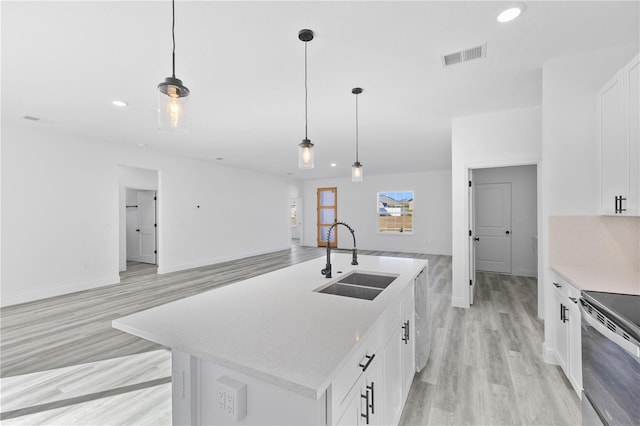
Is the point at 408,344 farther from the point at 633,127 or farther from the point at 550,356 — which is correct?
the point at 633,127

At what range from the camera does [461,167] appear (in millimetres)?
4051

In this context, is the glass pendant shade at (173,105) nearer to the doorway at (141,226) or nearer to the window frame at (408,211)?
the doorway at (141,226)

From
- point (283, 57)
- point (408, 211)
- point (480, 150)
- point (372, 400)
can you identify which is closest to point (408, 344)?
point (372, 400)

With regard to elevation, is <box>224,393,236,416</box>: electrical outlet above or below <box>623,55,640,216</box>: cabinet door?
below

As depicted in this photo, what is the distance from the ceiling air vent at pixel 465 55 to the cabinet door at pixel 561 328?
2.08 metres

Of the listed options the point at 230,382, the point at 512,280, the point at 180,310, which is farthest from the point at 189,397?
the point at 512,280

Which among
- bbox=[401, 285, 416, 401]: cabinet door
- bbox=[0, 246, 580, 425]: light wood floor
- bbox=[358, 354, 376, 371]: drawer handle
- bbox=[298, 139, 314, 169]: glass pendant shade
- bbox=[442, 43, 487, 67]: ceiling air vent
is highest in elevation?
bbox=[442, 43, 487, 67]: ceiling air vent

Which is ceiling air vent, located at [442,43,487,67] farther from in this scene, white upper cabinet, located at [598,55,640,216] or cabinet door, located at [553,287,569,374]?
cabinet door, located at [553,287,569,374]

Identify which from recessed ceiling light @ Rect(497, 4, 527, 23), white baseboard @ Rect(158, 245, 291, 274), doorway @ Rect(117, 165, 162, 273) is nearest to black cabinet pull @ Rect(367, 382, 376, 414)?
recessed ceiling light @ Rect(497, 4, 527, 23)

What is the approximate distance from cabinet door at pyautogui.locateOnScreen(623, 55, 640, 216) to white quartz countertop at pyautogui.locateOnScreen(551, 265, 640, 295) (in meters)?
0.49

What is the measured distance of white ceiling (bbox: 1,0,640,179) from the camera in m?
1.90

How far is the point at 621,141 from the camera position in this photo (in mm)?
2061

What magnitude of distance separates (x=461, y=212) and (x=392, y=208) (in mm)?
5633

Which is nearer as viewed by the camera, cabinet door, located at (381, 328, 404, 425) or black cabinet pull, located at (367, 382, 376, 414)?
black cabinet pull, located at (367, 382, 376, 414)
